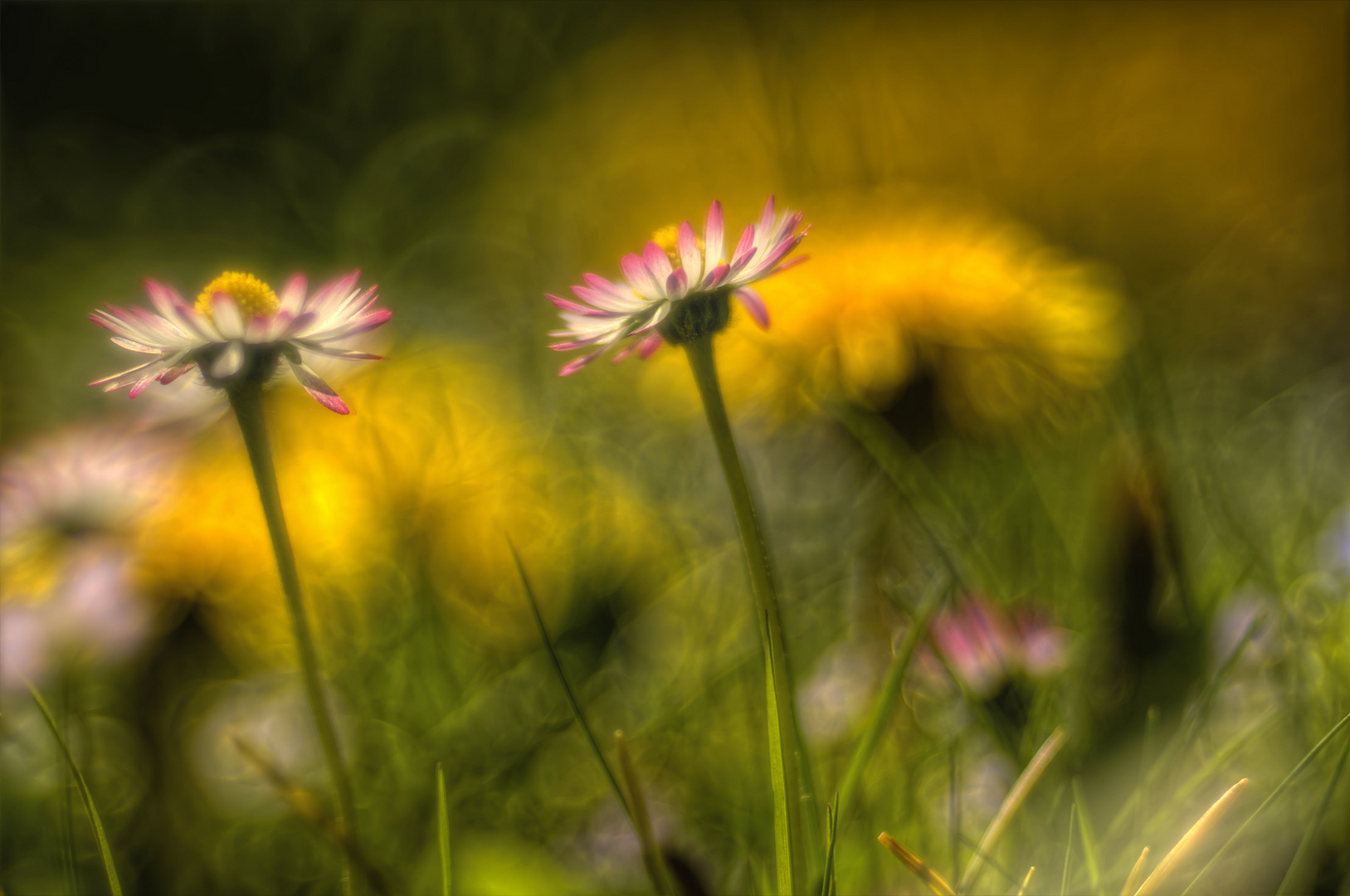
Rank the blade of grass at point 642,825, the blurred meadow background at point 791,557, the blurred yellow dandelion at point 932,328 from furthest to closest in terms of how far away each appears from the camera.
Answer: the blurred yellow dandelion at point 932,328 < the blurred meadow background at point 791,557 < the blade of grass at point 642,825

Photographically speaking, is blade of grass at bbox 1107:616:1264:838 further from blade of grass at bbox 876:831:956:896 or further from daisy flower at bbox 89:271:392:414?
daisy flower at bbox 89:271:392:414

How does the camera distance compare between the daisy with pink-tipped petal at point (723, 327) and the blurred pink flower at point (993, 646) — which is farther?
the blurred pink flower at point (993, 646)

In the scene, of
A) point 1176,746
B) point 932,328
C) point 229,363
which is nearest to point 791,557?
point 932,328

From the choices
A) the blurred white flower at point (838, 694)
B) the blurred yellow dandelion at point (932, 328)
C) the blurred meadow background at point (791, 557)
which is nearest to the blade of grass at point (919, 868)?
the blurred meadow background at point (791, 557)

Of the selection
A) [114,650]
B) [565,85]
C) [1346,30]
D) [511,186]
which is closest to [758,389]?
[114,650]

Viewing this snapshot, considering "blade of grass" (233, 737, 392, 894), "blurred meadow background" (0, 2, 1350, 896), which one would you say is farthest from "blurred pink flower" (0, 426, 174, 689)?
"blade of grass" (233, 737, 392, 894)

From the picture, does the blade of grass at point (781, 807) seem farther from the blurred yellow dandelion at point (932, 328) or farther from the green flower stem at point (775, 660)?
the blurred yellow dandelion at point (932, 328)
